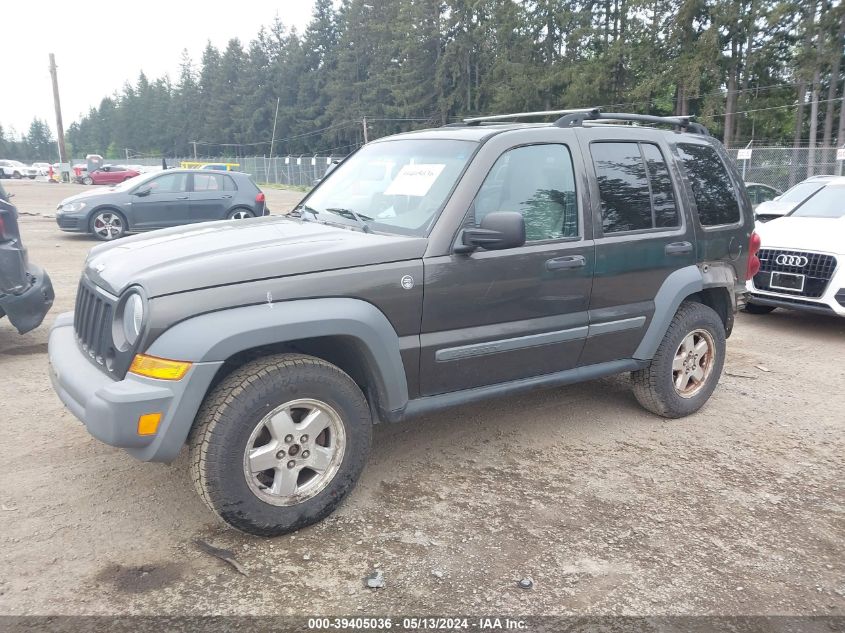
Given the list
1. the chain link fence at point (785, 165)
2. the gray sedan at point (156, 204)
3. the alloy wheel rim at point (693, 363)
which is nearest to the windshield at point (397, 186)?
the alloy wheel rim at point (693, 363)

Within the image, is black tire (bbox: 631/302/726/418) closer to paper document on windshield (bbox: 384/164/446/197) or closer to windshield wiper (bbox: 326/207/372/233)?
paper document on windshield (bbox: 384/164/446/197)

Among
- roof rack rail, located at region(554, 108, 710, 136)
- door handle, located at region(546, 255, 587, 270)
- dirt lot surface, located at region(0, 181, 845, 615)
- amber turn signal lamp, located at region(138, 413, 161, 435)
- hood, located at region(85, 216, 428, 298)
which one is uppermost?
roof rack rail, located at region(554, 108, 710, 136)

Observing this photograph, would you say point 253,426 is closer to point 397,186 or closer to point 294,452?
point 294,452

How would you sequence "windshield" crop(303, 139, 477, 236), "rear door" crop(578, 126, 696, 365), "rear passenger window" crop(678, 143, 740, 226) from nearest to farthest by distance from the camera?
"windshield" crop(303, 139, 477, 236)
"rear door" crop(578, 126, 696, 365)
"rear passenger window" crop(678, 143, 740, 226)

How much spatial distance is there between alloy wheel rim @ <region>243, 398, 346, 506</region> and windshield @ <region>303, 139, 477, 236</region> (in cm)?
107

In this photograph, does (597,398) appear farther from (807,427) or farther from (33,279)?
(33,279)

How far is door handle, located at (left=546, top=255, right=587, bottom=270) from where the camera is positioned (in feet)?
12.4

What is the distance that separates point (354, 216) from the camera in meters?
3.83

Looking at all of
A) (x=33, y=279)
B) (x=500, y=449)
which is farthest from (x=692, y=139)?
(x=33, y=279)

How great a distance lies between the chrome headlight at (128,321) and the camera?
9.33 ft

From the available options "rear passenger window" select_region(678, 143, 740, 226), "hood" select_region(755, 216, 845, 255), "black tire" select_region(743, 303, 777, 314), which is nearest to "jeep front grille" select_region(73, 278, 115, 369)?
"rear passenger window" select_region(678, 143, 740, 226)

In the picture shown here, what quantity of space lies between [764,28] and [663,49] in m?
5.49

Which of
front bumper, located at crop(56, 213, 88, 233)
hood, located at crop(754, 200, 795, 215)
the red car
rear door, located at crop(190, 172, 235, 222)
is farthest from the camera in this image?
the red car

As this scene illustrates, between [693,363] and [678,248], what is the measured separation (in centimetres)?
89
